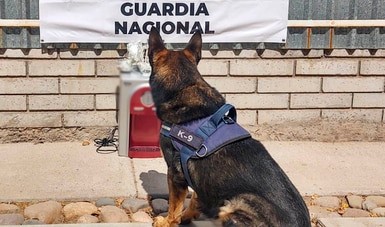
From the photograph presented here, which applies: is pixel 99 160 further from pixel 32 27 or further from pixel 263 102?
pixel 263 102

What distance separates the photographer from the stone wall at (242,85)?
6113mm

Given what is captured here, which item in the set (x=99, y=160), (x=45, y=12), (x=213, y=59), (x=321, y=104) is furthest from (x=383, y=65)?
(x=45, y=12)

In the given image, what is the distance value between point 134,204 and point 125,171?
2.56 feet

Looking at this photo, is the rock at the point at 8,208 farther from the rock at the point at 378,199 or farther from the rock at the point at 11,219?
the rock at the point at 378,199

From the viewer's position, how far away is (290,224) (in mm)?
3471

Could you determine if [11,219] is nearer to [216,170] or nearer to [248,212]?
[216,170]

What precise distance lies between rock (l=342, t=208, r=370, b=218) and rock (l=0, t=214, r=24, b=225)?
104 inches

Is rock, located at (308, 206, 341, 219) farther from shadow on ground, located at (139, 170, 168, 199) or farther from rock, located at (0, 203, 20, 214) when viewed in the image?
rock, located at (0, 203, 20, 214)

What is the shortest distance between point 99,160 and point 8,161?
2.87 ft

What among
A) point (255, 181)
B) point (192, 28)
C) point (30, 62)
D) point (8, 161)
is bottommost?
point (8, 161)

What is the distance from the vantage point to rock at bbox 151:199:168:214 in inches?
190

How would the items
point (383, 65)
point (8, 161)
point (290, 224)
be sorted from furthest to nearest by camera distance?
point (383, 65) < point (8, 161) < point (290, 224)

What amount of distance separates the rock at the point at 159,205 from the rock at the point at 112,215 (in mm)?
252

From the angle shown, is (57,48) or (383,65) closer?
(57,48)
